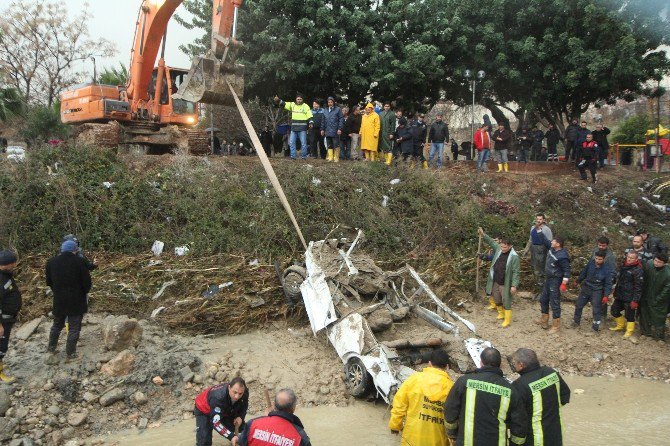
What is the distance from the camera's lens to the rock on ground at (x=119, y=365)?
7184 millimetres

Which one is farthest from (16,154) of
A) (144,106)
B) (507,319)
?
(507,319)

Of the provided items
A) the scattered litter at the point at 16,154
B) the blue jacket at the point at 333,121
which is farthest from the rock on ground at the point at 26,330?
the blue jacket at the point at 333,121

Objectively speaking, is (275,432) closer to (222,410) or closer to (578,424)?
(222,410)

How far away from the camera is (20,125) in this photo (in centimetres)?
2061

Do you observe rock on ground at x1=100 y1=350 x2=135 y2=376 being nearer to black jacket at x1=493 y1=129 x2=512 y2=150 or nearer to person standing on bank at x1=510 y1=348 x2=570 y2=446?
person standing on bank at x1=510 y1=348 x2=570 y2=446

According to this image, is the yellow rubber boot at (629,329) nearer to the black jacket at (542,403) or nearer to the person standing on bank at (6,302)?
the black jacket at (542,403)

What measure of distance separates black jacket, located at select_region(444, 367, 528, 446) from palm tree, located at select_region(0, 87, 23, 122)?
20.7m

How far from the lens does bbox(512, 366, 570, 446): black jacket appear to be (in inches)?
173

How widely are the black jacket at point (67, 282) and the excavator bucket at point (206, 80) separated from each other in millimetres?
3434

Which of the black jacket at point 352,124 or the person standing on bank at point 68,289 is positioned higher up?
the black jacket at point 352,124

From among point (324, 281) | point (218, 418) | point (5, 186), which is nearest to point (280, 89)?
point (5, 186)

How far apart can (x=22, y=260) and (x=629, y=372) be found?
1025 centimetres

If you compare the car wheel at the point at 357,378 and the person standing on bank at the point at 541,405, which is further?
the car wheel at the point at 357,378

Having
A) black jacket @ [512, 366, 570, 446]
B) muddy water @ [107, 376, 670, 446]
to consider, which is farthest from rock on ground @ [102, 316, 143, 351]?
black jacket @ [512, 366, 570, 446]
